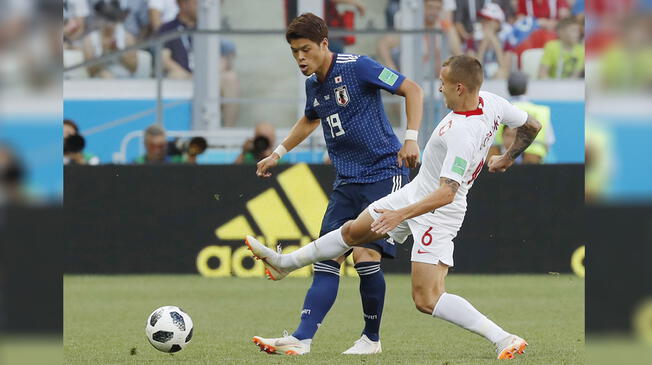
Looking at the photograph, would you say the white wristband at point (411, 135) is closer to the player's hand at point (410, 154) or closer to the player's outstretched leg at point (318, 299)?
the player's hand at point (410, 154)

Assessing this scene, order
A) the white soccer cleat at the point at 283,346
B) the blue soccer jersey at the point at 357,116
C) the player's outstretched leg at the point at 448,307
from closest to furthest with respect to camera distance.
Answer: the player's outstretched leg at the point at 448,307 < the white soccer cleat at the point at 283,346 < the blue soccer jersey at the point at 357,116

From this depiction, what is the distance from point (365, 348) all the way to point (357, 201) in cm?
79

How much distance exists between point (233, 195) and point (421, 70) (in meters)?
3.11

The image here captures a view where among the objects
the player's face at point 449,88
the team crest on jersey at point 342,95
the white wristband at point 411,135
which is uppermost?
the player's face at point 449,88

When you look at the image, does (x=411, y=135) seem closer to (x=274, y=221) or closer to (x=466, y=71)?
(x=466, y=71)

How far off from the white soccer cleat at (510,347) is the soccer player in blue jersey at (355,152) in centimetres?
87

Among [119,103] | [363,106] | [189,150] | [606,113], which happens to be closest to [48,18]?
[606,113]

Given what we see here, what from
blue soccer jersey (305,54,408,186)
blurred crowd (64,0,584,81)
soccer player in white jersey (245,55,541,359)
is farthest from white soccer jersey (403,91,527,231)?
blurred crowd (64,0,584,81)

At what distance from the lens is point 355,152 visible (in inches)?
249

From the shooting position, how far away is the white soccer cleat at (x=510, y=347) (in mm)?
5461

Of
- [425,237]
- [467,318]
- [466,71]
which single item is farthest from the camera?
[425,237]

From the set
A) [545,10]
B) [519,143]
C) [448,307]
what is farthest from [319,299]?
[545,10]

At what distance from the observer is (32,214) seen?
1.54 m

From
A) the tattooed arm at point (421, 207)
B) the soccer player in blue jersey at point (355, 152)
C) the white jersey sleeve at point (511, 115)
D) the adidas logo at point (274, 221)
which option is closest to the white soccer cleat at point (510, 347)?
the tattooed arm at point (421, 207)
